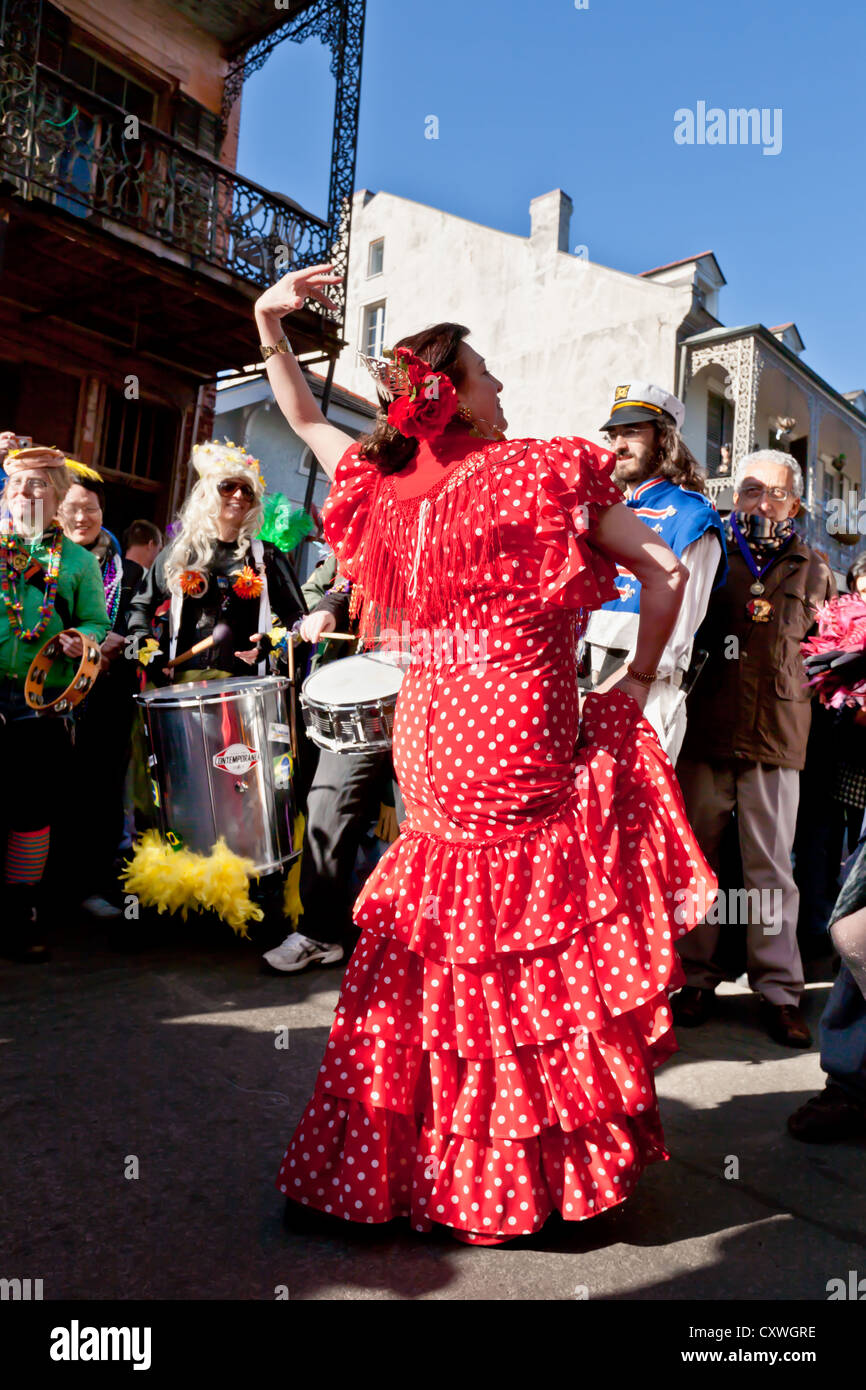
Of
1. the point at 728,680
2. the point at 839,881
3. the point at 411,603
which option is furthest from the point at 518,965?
the point at 839,881

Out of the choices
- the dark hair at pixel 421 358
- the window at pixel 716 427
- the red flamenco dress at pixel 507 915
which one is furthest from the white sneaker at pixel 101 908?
the window at pixel 716 427

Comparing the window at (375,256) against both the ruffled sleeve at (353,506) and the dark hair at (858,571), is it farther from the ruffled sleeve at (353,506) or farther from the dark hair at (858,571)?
the ruffled sleeve at (353,506)

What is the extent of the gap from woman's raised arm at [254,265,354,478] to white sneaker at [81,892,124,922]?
299 centimetres

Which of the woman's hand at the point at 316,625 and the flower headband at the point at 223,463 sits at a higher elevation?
the flower headband at the point at 223,463

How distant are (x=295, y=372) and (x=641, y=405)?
1560 millimetres

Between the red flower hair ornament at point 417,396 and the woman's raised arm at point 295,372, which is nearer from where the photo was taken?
the red flower hair ornament at point 417,396

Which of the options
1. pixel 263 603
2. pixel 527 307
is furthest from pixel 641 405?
pixel 527 307

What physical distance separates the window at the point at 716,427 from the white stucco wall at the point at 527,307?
8.46ft

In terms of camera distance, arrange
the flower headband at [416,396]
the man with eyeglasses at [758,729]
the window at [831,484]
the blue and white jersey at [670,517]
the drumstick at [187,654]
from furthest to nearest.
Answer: the window at [831,484]
the drumstick at [187,654]
the man with eyeglasses at [758,729]
the blue and white jersey at [670,517]
the flower headband at [416,396]

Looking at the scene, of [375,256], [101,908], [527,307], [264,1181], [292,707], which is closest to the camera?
[264,1181]

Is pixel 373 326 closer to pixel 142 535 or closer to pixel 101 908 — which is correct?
pixel 142 535

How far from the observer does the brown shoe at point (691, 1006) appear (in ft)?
11.9

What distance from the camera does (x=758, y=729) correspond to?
372 centimetres
